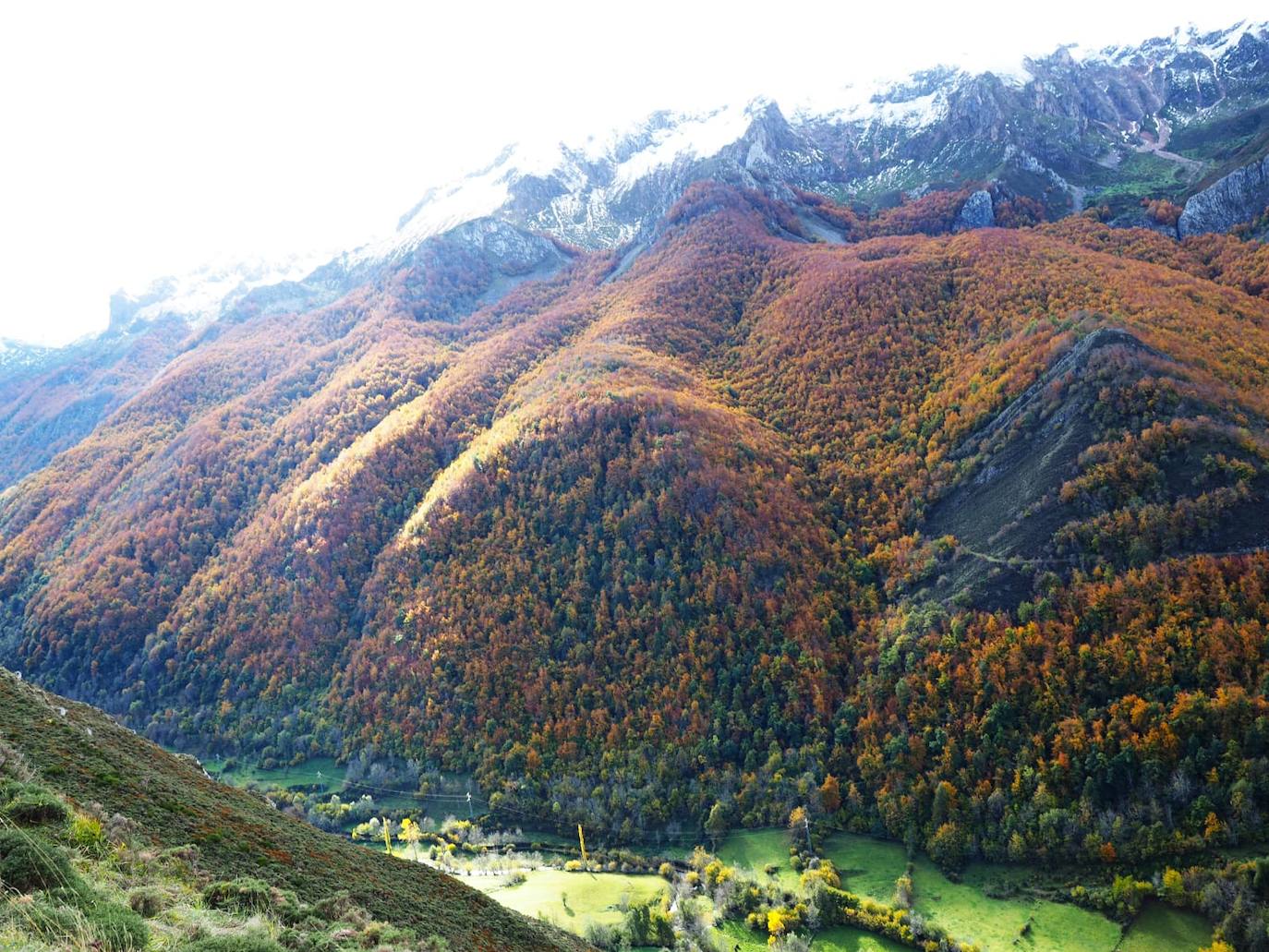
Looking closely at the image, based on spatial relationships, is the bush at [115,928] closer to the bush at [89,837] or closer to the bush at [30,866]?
the bush at [30,866]

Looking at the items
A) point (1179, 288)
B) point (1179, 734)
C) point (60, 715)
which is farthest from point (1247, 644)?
point (1179, 288)

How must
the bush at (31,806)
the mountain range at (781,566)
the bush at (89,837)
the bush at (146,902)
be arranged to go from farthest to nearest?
the mountain range at (781,566)
the bush at (89,837)
the bush at (31,806)
the bush at (146,902)

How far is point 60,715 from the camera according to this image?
33.0 meters

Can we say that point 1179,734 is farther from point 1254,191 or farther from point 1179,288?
point 1254,191

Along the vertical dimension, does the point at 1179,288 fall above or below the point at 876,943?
above

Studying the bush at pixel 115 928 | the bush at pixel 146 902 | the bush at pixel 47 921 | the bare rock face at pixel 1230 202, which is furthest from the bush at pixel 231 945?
the bare rock face at pixel 1230 202

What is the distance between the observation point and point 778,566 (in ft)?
296

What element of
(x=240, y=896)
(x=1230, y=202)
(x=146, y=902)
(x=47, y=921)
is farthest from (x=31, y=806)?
(x=1230, y=202)

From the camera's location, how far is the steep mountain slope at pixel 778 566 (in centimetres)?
6109

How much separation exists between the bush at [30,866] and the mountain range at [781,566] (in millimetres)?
63779

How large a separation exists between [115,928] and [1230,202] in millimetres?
248656

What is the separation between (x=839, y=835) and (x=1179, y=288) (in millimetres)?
123466

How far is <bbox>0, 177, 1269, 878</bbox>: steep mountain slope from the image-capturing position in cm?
6109

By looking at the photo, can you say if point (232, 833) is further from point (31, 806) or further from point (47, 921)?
point (47, 921)
